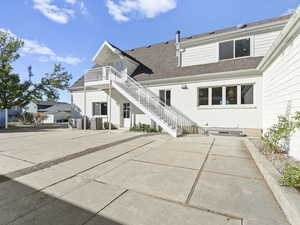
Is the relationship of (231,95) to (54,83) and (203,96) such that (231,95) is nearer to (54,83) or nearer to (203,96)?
(203,96)

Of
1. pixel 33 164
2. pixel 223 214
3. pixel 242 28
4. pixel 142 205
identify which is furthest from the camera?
pixel 242 28

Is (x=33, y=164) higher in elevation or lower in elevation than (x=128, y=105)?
lower

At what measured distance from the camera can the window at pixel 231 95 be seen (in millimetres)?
8406

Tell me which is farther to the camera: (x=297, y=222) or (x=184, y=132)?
(x=184, y=132)

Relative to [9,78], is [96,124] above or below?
below

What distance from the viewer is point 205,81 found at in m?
8.98

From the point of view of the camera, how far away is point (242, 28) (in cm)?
895

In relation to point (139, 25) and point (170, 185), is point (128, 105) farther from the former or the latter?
point (170, 185)

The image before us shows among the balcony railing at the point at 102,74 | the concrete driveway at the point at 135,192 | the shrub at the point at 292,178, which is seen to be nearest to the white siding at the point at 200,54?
the balcony railing at the point at 102,74

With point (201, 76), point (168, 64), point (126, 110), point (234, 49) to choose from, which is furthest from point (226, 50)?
point (126, 110)

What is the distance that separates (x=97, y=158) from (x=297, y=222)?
4.36 m

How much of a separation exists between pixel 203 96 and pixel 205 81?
3.14 ft

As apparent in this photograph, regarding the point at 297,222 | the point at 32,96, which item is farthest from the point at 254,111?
the point at 32,96

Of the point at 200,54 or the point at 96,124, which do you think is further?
the point at 96,124
